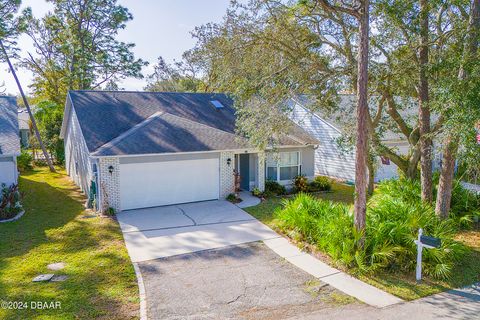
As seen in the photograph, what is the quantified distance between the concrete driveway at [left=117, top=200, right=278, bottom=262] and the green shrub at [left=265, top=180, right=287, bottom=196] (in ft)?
8.78

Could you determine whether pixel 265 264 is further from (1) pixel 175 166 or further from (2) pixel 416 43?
(2) pixel 416 43

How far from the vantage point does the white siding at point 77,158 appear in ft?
51.0

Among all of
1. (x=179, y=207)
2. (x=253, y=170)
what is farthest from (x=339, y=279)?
(x=253, y=170)

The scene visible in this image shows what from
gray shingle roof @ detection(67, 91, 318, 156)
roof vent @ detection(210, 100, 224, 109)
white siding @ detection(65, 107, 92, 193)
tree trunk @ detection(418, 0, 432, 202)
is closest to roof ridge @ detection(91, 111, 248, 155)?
gray shingle roof @ detection(67, 91, 318, 156)

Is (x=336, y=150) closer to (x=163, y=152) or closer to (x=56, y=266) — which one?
(x=163, y=152)

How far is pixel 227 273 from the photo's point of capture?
8250 millimetres

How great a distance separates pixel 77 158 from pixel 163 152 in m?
7.20

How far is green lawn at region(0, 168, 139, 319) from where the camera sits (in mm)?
6691

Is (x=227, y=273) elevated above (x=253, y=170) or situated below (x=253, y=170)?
below

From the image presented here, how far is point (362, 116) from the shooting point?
8.33 m

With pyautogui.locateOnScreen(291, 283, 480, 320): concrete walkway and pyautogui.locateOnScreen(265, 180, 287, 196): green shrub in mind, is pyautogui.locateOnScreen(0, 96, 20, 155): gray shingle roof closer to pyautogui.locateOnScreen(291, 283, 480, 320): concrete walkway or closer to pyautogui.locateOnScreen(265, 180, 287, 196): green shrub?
pyautogui.locateOnScreen(265, 180, 287, 196): green shrub

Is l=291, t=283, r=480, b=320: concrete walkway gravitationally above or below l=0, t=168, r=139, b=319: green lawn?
below

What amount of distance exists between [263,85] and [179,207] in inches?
230

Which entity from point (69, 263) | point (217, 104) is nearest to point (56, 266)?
point (69, 263)
